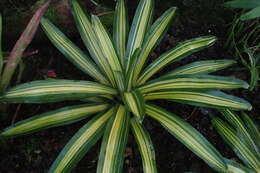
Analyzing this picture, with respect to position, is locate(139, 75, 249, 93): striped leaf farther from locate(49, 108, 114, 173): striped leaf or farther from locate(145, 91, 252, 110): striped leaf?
locate(49, 108, 114, 173): striped leaf

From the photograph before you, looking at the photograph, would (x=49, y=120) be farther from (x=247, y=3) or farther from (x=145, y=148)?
(x=247, y=3)

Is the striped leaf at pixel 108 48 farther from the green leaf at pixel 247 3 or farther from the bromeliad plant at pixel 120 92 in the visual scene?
the green leaf at pixel 247 3

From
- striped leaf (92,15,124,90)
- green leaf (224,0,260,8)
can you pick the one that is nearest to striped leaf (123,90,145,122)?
striped leaf (92,15,124,90)

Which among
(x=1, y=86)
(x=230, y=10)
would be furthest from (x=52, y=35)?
(x=230, y=10)

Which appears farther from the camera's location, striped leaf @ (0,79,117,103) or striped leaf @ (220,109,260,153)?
striped leaf @ (220,109,260,153)

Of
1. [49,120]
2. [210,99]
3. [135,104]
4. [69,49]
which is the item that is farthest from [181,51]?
[49,120]
